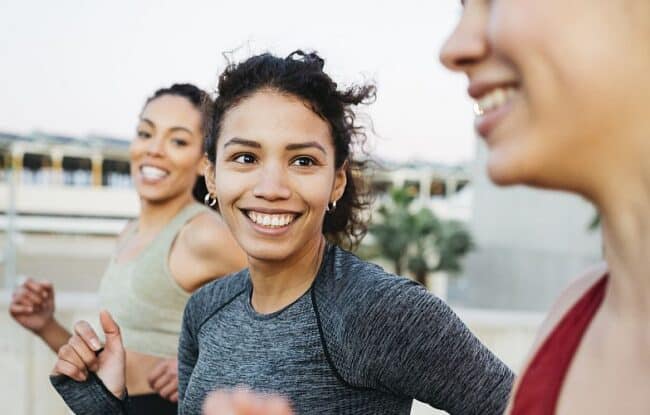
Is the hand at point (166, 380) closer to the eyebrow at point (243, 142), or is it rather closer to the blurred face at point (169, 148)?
the blurred face at point (169, 148)

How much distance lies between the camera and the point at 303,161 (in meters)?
1.61

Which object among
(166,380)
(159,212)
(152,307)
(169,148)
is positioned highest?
(169,148)

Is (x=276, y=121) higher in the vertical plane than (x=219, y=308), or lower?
higher

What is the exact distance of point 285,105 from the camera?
161 cm

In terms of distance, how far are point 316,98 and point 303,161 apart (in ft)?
0.50

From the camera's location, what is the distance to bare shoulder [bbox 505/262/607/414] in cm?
87

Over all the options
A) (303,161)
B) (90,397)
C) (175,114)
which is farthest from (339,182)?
(175,114)

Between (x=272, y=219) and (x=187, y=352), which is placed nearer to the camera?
(x=272, y=219)

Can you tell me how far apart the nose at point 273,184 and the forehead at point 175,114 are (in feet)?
3.95

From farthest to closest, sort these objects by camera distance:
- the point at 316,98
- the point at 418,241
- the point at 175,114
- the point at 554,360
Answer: the point at 418,241, the point at 175,114, the point at 316,98, the point at 554,360

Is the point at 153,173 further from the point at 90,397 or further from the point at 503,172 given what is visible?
the point at 503,172

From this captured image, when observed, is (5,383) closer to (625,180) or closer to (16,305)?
→ (16,305)

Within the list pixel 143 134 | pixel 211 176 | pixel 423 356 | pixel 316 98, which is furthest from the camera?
pixel 143 134

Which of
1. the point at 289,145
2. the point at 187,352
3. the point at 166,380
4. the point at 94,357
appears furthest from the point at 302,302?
the point at 166,380
